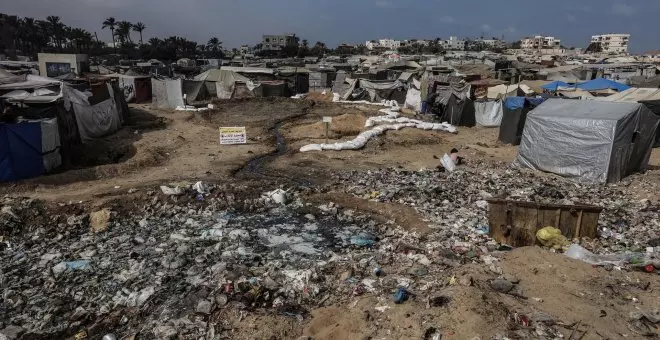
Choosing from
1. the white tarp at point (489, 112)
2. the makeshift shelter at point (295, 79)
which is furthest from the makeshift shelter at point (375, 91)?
the white tarp at point (489, 112)

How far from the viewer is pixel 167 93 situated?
26.0 metres

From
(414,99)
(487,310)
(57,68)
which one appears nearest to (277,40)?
(57,68)

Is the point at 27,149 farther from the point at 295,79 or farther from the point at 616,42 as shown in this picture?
the point at 616,42

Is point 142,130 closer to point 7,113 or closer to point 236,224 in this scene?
point 7,113

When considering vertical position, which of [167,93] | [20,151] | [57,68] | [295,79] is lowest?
[20,151]

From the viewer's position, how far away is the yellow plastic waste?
22.4 feet

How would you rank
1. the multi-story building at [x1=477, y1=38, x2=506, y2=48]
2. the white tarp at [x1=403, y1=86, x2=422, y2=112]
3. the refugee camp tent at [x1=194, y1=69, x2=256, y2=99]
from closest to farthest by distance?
the white tarp at [x1=403, y1=86, x2=422, y2=112] < the refugee camp tent at [x1=194, y1=69, x2=256, y2=99] < the multi-story building at [x1=477, y1=38, x2=506, y2=48]

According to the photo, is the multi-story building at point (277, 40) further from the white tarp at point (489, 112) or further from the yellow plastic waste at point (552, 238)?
the yellow plastic waste at point (552, 238)

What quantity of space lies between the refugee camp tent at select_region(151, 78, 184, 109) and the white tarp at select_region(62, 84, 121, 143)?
278 inches

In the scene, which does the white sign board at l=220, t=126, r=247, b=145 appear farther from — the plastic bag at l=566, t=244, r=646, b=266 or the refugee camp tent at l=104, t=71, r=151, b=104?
the refugee camp tent at l=104, t=71, r=151, b=104

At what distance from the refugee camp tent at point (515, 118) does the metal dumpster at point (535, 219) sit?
9.98 metres

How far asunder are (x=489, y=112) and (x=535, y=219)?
48.3 feet

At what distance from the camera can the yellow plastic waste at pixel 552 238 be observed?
22.4 ft

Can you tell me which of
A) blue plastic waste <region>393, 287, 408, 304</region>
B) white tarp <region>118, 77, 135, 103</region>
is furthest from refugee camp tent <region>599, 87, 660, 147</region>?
white tarp <region>118, 77, 135, 103</region>
